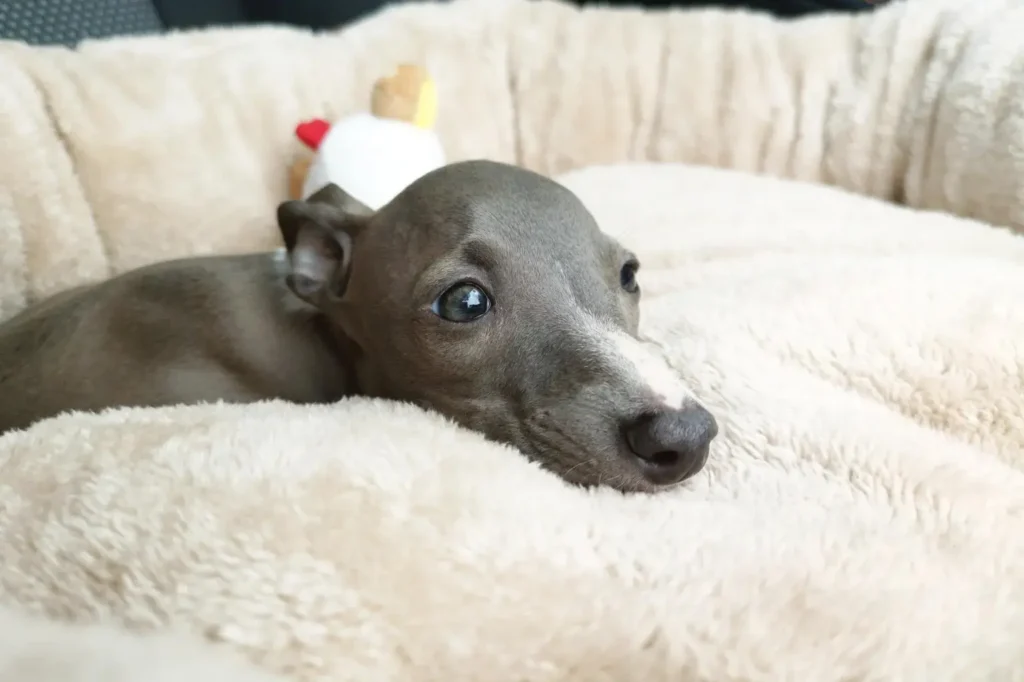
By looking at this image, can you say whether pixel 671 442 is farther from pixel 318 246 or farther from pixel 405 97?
pixel 405 97

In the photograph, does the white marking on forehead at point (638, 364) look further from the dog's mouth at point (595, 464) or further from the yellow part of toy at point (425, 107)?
the yellow part of toy at point (425, 107)

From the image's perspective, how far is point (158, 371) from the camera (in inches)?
66.0

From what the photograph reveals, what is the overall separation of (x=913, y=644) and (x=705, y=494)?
0.38 meters

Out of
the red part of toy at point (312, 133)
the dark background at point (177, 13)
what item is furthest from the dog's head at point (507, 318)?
the dark background at point (177, 13)

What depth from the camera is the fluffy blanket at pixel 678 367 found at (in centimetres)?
87

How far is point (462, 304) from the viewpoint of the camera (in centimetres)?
148


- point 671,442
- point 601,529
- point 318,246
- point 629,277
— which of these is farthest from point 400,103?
point 601,529

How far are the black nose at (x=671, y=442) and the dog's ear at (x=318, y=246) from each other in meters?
0.76

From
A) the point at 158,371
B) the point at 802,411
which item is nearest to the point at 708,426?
the point at 802,411

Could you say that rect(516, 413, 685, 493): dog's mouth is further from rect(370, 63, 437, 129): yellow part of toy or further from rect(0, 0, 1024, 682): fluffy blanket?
rect(370, 63, 437, 129): yellow part of toy

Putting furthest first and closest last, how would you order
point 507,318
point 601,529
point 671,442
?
point 507,318
point 671,442
point 601,529

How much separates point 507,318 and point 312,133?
1147mm

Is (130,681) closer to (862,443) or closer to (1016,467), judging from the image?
(862,443)

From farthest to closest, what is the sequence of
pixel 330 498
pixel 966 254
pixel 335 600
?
pixel 966 254 < pixel 330 498 < pixel 335 600
